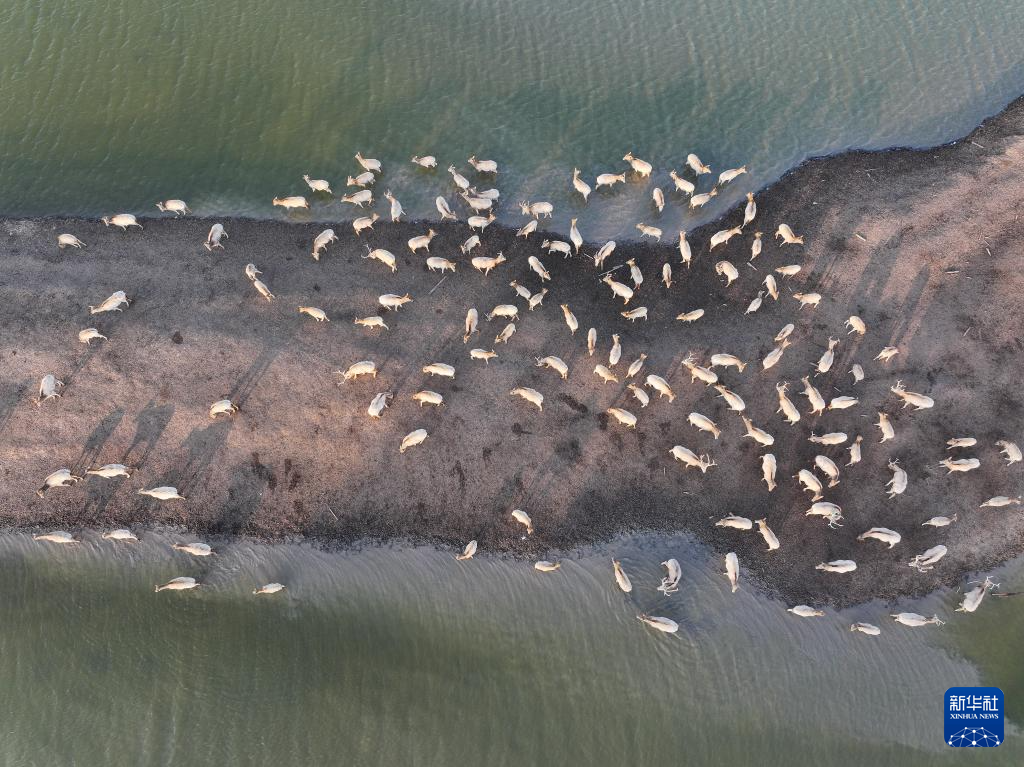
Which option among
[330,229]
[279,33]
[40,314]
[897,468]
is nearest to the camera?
[897,468]

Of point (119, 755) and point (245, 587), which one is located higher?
point (245, 587)

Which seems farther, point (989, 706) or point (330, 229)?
point (330, 229)

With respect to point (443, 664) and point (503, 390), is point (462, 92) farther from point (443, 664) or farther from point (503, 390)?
point (443, 664)

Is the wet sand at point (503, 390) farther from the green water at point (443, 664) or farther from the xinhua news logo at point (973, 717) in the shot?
the xinhua news logo at point (973, 717)

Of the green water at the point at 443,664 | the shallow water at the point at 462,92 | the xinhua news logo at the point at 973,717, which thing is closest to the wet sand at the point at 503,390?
the green water at the point at 443,664

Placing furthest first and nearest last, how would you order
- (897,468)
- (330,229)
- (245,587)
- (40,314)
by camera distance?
(330,229)
(40,314)
(897,468)
(245,587)

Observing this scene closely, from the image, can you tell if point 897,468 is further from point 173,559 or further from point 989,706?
point 173,559

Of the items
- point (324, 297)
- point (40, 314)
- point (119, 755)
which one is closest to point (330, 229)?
point (324, 297)
